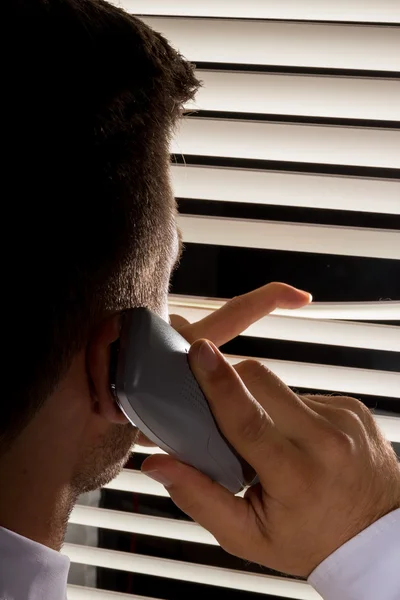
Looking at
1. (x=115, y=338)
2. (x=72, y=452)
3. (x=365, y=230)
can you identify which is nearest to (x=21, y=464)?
(x=72, y=452)

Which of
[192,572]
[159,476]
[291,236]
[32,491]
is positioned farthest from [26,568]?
[291,236]

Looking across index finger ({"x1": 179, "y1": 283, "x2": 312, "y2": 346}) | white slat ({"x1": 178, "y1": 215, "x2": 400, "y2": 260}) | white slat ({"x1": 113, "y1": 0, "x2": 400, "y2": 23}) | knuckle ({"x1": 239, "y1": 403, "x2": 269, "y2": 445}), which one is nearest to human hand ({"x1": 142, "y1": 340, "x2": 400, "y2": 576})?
knuckle ({"x1": 239, "y1": 403, "x2": 269, "y2": 445})

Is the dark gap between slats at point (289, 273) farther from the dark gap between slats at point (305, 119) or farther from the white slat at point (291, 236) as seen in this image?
the dark gap between slats at point (305, 119)

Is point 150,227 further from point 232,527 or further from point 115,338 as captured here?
point 232,527

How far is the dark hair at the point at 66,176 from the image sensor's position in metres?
0.86

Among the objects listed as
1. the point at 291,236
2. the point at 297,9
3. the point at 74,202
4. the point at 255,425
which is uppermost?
the point at 297,9

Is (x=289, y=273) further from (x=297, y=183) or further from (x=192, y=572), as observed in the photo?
(x=192, y=572)

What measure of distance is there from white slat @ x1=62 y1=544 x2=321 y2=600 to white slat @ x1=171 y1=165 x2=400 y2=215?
2.31 ft

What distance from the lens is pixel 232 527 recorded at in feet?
3.25

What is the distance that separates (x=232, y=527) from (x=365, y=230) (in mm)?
586

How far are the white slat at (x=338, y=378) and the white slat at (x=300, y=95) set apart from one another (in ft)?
1.45

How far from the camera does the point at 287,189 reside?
1.33 m

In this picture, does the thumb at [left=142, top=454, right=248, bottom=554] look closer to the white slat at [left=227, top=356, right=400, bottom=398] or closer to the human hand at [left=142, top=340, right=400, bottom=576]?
the human hand at [left=142, top=340, right=400, bottom=576]

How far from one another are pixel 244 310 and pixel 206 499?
392 millimetres
